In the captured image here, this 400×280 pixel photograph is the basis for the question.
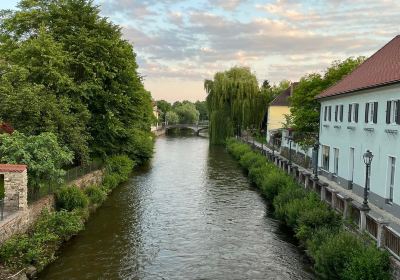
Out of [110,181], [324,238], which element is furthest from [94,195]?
[324,238]

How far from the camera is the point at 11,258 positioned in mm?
13188

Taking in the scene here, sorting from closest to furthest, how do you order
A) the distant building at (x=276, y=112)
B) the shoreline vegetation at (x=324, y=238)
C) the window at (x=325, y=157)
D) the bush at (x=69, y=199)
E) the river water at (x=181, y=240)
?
the shoreline vegetation at (x=324, y=238), the river water at (x=181, y=240), the bush at (x=69, y=199), the window at (x=325, y=157), the distant building at (x=276, y=112)

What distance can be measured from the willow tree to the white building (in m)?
32.0

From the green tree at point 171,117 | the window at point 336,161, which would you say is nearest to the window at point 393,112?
the window at point 336,161

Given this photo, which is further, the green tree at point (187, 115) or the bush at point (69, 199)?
the green tree at point (187, 115)

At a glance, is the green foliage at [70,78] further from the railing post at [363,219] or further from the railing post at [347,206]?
the railing post at [363,219]

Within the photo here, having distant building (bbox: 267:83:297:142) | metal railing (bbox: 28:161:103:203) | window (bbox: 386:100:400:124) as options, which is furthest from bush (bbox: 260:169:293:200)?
distant building (bbox: 267:83:297:142)

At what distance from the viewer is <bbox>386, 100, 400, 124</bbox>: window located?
57.2ft

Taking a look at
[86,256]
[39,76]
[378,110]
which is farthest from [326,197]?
[39,76]

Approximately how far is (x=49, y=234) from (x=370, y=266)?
35.7ft

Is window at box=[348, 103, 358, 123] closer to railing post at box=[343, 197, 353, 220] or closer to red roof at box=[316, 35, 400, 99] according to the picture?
red roof at box=[316, 35, 400, 99]

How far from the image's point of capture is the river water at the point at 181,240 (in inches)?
578

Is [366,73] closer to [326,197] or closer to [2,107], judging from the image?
[326,197]

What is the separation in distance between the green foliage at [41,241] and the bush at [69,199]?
5.02 ft
